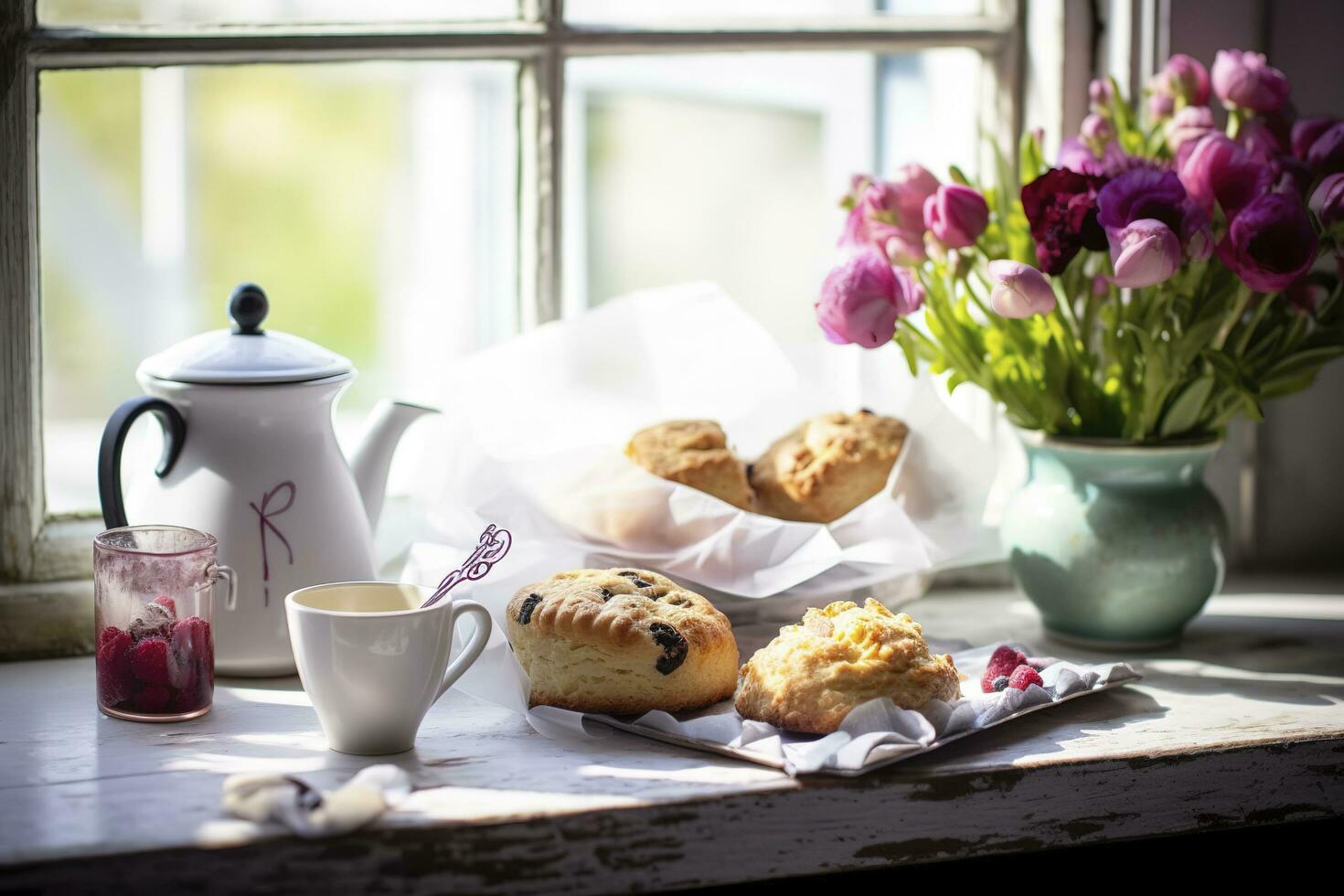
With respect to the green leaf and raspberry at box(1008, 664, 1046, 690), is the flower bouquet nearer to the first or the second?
the green leaf

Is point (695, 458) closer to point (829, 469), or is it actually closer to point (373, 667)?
point (829, 469)

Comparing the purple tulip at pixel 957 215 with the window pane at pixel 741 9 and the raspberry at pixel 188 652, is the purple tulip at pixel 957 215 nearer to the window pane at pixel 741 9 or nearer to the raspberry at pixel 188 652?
the window pane at pixel 741 9

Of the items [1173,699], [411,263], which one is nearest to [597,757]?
[1173,699]

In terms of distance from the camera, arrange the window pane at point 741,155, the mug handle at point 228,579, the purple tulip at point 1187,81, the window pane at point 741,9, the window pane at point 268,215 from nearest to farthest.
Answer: the mug handle at point 228,579
the purple tulip at point 1187,81
the window pane at point 741,9
the window pane at point 741,155
the window pane at point 268,215

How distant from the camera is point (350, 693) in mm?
881

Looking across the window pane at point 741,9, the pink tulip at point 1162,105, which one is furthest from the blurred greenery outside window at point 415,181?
the pink tulip at point 1162,105

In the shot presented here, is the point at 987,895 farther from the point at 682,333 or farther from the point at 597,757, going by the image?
the point at 682,333

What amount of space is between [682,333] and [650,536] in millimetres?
249

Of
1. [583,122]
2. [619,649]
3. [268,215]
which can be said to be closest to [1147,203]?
[619,649]

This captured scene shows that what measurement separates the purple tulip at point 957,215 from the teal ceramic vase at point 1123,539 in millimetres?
209

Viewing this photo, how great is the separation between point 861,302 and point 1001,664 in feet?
1.03

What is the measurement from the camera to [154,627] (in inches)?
37.7

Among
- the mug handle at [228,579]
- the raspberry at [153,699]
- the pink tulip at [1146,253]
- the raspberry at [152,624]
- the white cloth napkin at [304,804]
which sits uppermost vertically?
the pink tulip at [1146,253]

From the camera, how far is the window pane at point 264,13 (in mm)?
1210
